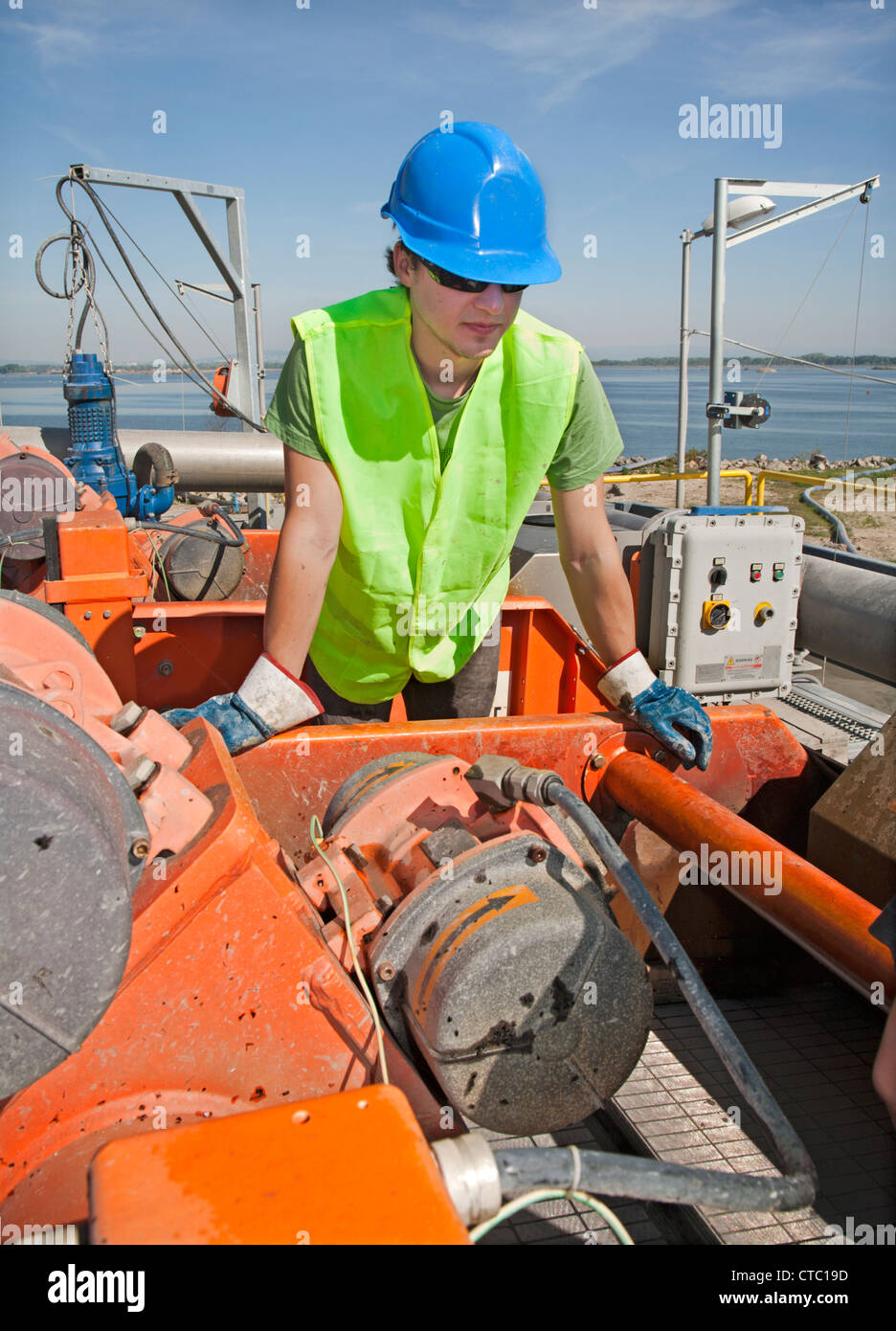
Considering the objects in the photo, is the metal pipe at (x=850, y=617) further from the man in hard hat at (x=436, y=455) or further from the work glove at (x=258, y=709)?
the work glove at (x=258, y=709)

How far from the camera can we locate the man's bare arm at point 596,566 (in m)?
2.36

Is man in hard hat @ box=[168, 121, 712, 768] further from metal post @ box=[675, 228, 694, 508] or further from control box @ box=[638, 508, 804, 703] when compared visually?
metal post @ box=[675, 228, 694, 508]

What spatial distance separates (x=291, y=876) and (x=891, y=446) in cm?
3047

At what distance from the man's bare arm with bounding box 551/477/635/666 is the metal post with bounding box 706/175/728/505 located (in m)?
3.62

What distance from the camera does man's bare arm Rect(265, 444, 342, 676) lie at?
2084 mm

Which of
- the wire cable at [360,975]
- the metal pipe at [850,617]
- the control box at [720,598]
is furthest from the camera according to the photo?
the control box at [720,598]

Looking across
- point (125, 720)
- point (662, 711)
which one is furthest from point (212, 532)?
point (125, 720)

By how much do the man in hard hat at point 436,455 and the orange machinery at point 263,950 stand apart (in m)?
0.47

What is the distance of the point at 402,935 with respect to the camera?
145cm

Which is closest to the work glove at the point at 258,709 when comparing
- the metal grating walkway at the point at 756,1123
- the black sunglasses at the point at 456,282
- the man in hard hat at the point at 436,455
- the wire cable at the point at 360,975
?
the man in hard hat at the point at 436,455

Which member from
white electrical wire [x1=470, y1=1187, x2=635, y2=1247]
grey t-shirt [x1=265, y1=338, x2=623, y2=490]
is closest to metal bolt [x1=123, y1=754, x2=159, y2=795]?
white electrical wire [x1=470, y1=1187, x2=635, y2=1247]

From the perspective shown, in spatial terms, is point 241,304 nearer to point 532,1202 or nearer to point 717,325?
point 717,325

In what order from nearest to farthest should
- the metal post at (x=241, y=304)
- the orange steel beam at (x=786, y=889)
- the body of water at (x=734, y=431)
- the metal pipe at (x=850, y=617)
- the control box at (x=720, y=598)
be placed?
the orange steel beam at (x=786, y=889) < the metal pipe at (x=850, y=617) < the control box at (x=720, y=598) < the metal post at (x=241, y=304) < the body of water at (x=734, y=431)

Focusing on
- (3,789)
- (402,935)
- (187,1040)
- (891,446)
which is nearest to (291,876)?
(402,935)
